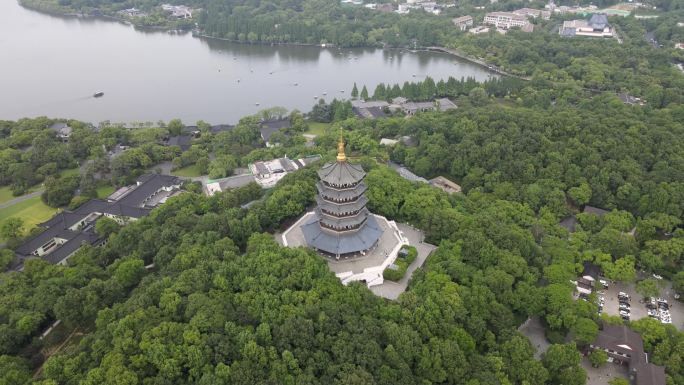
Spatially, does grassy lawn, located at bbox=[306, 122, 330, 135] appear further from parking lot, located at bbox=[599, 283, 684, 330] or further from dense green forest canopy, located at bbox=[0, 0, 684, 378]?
parking lot, located at bbox=[599, 283, 684, 330]

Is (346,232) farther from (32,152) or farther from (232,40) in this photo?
(232,40)

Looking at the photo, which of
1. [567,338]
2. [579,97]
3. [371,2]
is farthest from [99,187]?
[371,2]

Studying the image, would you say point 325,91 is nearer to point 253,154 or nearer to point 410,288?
point 253,154

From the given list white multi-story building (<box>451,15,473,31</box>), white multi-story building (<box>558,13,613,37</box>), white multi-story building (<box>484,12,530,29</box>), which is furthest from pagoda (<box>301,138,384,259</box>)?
white multi-story building (<box>484,12,530,29</box>)

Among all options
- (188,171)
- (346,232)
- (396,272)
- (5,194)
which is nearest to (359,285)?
(396,272)

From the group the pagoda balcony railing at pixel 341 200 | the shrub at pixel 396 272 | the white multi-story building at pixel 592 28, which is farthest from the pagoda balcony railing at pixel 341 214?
the white multi-story building at pixel 592 28

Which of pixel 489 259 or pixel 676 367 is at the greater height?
pixel 489 259

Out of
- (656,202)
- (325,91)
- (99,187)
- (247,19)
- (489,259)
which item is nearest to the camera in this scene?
(489,259)
